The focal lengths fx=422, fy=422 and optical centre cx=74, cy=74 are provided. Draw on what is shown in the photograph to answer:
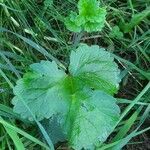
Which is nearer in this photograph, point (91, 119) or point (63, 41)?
point (91, 119)

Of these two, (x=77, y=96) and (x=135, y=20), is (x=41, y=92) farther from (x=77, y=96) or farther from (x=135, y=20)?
(x=135, y=20)

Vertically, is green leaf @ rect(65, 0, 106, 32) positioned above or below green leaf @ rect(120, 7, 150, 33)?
above

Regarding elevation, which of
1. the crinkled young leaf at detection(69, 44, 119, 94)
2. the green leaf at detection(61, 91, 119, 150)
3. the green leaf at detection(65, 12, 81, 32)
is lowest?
the green leaf at detection(61, 91, 119, 150)

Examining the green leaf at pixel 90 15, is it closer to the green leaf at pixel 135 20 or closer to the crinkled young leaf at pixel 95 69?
the crinkled young leaf at pixel 95 69

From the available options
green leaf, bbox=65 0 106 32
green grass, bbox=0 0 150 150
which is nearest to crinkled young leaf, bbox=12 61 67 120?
green grass, bbox=0 0 150 150

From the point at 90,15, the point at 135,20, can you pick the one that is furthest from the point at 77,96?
the point at 135,20

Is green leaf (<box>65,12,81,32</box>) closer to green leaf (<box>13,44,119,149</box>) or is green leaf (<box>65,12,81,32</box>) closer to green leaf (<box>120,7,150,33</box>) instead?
green leaf (<box>13,44,119,149</box>)

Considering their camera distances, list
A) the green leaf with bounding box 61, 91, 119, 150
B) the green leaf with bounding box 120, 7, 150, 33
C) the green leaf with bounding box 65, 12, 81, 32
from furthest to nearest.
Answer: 1. the green leaf with bounding box 120, 7, 150, 33
2. the green leaf with bounding box 65, 12, 81, 32
3. the green leaf with bounding box 61, 91, 119, 150
